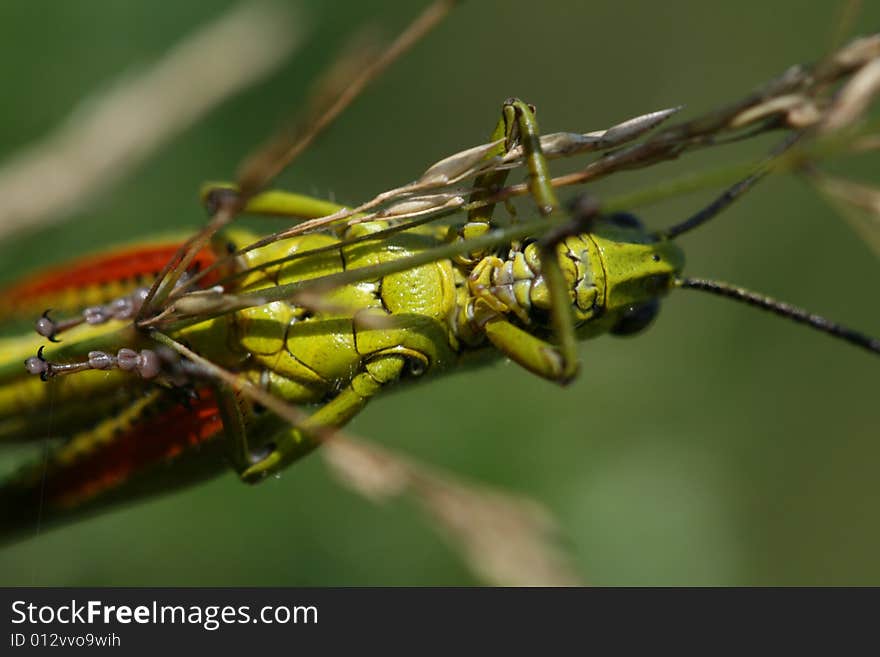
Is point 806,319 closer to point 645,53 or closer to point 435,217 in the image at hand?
point 435,217

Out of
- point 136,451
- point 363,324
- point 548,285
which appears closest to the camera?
point 548,285

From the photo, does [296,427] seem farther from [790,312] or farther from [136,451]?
[790,312]

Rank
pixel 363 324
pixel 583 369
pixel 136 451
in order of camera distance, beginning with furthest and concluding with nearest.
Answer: pixel 583 369 < pixel 136 451 < pixel 363 324

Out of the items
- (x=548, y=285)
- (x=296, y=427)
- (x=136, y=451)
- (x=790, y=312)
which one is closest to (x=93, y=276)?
(x=136, y=451)

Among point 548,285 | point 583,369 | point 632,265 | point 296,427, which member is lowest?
point 548,285

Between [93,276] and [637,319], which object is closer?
[637,319]

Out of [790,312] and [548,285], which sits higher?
[790,312]
